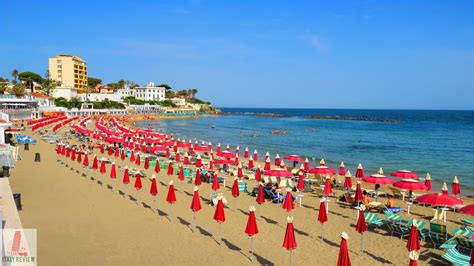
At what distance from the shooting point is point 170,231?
11594 millimetres

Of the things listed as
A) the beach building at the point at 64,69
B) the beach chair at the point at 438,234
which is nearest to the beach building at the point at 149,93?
the beach building at the point at 64,69

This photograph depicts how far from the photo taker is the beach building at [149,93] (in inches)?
5753

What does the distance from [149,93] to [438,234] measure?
14393cm

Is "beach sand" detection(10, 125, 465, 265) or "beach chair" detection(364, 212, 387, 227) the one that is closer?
"beach sand" detection(10, 125, 465, 265)

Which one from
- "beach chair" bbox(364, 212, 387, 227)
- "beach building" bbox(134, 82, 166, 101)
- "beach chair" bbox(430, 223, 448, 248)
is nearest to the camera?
"beach chair" bbox(430, 223, 448, 248)

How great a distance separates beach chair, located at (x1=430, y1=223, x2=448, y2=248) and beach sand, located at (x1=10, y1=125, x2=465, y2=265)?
28cm

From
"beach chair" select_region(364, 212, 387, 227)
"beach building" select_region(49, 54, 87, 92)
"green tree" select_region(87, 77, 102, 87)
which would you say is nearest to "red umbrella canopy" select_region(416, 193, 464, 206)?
"beach chair" select_region(364, 212, 387, 227)

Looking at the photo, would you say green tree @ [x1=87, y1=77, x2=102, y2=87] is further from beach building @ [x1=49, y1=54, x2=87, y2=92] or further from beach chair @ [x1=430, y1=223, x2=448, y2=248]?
beach chair @ [x1=430, y1=223, x2=448, y2=248]

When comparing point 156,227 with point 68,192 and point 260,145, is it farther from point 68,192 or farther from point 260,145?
point 260,145

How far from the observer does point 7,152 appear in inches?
566

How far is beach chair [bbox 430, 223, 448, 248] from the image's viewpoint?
34.3 feet

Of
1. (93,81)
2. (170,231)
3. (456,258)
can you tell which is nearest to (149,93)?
(93,81)

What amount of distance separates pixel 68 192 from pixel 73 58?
111 m

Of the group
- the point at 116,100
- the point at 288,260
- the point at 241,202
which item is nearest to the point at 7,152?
the point at 241,202
